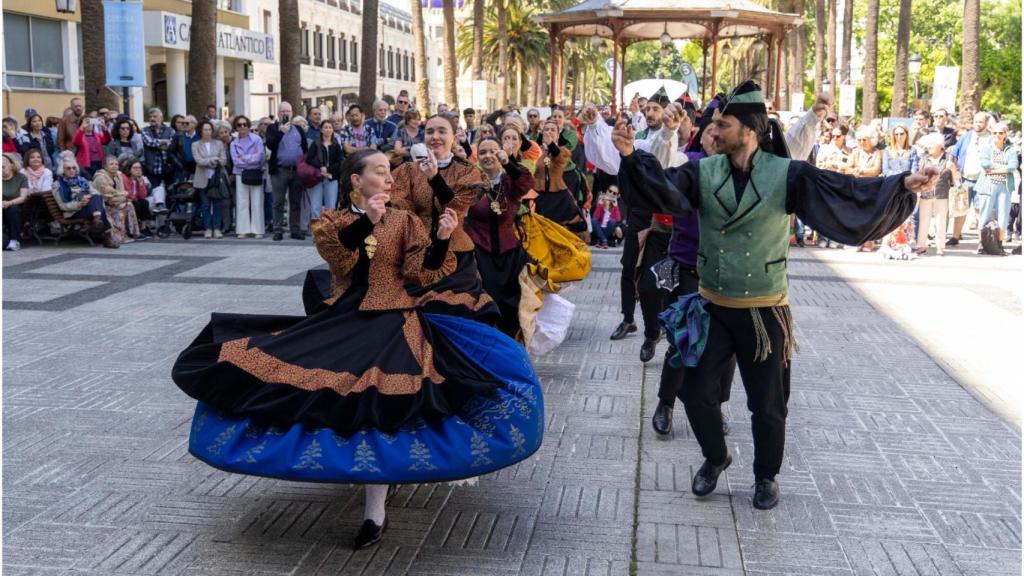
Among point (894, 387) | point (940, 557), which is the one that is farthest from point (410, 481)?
point (894, 387)

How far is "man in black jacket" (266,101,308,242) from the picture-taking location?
16078 mm

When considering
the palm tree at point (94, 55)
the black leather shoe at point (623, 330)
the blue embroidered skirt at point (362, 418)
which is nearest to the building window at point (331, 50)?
the palm tree at point (94, 55)

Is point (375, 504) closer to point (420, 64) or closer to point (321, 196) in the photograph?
point (321, 196)

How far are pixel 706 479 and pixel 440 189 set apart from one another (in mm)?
1993

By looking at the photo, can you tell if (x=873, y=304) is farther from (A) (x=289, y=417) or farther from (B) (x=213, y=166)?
(B) (x=213, y=166)

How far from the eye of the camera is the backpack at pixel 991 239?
1548 cm

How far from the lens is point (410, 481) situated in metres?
4.34

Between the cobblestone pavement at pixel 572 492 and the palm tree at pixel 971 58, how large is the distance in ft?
59.0

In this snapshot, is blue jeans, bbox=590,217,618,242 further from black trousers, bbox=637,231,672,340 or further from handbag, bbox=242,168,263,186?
black trousers, bbox=637,231,672,340

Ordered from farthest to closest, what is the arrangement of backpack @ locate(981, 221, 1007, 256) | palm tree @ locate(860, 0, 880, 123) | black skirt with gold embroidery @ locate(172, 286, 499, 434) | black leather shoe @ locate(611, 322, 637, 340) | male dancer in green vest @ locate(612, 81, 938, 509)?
palm tree @ locate(860, 0, 880, 123), backpack @ locate(981, 221, 1007, 256), black leather shoe @ locate(611, 322, 637, 340), male dancer in green vest @ locate(612, 81, 938, 509), black skirt with gold embroidery @ locate(172, 286, 499, 434)

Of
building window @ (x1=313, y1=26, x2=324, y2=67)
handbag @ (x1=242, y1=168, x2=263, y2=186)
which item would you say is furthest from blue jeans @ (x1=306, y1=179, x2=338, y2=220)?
building window @ (x1=313, y1=26, x2=324, y2=67)

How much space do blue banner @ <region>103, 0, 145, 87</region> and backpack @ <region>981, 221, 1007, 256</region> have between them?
12.0 meters

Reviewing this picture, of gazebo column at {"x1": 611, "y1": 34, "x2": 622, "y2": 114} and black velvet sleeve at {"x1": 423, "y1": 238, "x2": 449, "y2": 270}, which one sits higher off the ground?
gazebo column at {"x1": 611, "y1": 34, "x2": 622, "y2": 114}

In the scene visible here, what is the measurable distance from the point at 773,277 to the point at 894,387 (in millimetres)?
3063
